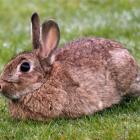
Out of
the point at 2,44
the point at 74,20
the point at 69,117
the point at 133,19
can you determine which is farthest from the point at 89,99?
the point at 74,20

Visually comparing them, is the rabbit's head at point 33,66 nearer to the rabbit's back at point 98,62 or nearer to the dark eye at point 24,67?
the dark eye at point 24,67

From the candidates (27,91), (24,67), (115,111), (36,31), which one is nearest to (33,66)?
(24,67)

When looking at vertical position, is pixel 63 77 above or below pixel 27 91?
above

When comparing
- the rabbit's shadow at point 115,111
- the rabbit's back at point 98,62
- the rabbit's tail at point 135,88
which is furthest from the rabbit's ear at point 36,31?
the rabbit's tail at point 135,88

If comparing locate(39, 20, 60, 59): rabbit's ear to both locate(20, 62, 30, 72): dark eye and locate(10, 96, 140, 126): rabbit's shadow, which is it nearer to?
locate(20, 62, 30, 72): dark eye

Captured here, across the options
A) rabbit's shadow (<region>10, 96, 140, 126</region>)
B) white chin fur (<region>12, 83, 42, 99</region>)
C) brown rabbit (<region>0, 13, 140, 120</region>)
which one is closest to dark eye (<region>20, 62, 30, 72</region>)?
brown rabbit (<region>0, 13, 140, 120</region>)

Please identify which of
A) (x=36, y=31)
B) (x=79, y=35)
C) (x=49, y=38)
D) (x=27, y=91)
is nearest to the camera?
(x=27, y=91)

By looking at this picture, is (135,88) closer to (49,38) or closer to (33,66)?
(49,38)

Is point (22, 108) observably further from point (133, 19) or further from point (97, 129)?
point (133, 19)
